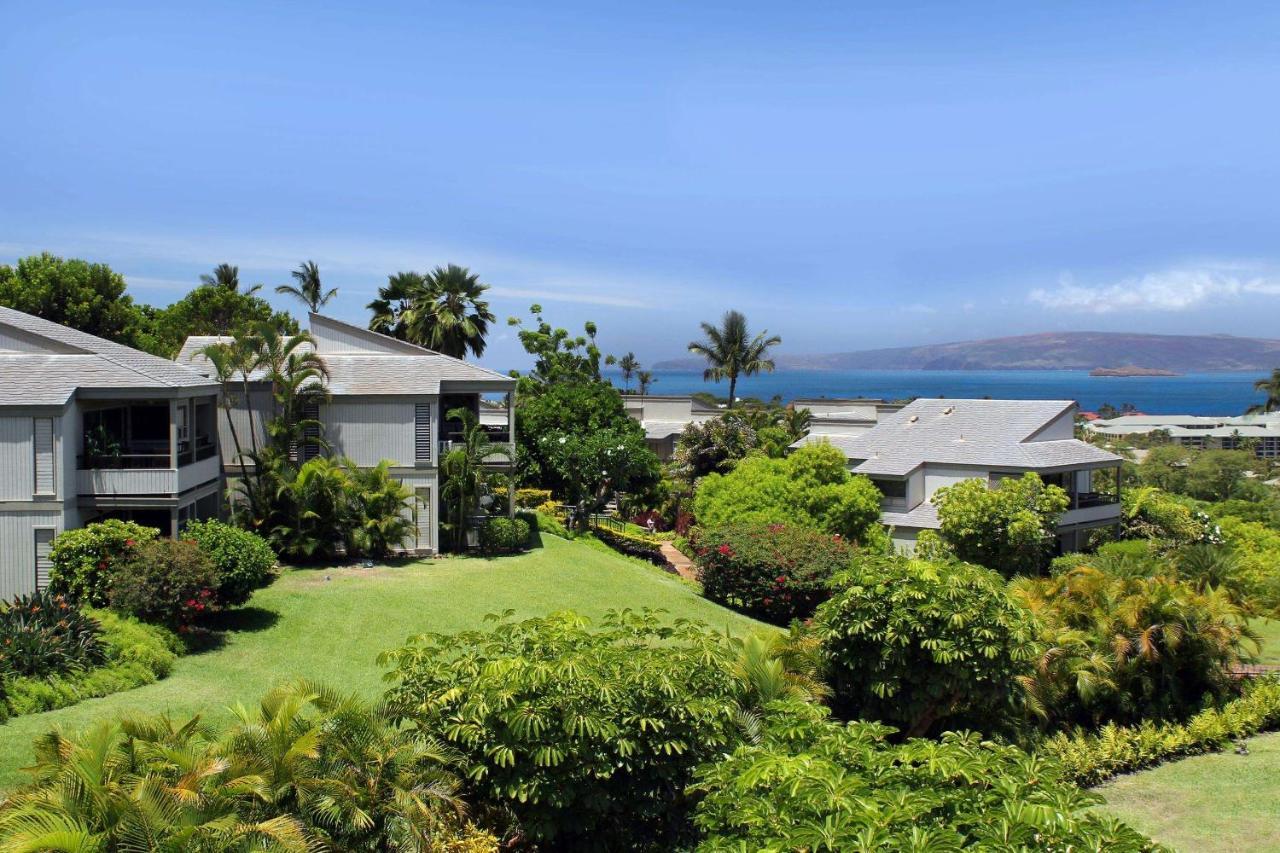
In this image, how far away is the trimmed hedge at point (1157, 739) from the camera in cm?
1800

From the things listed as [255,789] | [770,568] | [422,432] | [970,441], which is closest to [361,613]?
[422,432]

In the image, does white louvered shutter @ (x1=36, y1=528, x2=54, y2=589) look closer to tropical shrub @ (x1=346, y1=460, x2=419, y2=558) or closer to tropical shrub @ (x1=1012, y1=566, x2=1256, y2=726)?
tropical shrub @ (x1=346, y1=460, x2=419, y2=558)

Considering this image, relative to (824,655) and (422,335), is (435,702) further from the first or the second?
(422,335)

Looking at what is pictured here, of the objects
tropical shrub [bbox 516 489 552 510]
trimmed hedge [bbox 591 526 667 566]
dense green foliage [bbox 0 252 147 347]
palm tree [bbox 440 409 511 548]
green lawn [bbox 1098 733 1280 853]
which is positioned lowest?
green lawn [bbox 1098 733 1280 853]

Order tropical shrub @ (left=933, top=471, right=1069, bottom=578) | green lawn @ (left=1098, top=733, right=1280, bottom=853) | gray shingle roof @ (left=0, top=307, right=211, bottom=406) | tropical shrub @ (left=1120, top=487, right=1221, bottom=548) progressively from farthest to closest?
tropical shrub @ (left=1120, top=487, right=1221, bottom=548)
tropical shrub @ (left=933, top=471, right=1069, bottom=578)
gray shingle roof @ (left=0, top=307, right=211, bottom=406)
green lawn @ (left=1098, top=733, right=1280, bottom=853)

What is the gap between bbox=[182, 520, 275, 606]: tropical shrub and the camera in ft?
68.7

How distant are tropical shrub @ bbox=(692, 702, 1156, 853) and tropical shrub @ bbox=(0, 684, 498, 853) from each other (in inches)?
132

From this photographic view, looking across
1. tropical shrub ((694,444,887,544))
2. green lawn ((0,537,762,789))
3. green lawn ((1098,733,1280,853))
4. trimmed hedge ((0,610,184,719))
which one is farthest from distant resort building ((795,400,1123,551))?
trimmed hedge ((0,610,184,719))

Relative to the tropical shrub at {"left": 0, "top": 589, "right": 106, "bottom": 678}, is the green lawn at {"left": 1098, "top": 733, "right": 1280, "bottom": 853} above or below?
below

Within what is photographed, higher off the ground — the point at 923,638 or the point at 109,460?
the point at 109,460

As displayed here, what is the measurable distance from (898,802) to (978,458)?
99.7ft

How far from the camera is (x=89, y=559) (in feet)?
67.9

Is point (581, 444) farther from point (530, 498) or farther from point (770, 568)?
point (770, 568)

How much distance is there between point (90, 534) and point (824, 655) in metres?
15.0
